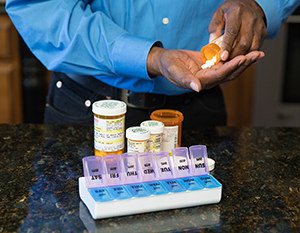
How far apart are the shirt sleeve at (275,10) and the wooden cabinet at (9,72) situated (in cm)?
152

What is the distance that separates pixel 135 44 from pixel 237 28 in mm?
263

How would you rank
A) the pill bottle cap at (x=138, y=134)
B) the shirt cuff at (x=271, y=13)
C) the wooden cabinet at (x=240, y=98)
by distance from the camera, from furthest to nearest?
1. the wooden cabinet at (x=240, y=98)
2. the shirt cuff at (x=271, y=13)
3. the pill bottle cap at (x=138, y=134)

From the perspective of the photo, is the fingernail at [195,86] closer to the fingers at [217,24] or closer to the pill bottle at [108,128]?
the pill bottle at [108,128]

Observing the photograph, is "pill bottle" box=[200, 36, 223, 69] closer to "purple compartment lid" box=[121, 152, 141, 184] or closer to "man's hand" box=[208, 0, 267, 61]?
"man's hand" box=[208, 0, 267, 61]

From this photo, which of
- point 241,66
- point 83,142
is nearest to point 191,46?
point 241,66

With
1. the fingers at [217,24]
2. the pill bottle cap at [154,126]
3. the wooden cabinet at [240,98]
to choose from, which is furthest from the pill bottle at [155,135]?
the wooden cabinet at [240,98]

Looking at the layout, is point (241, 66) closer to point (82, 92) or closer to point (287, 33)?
point (82, 92)

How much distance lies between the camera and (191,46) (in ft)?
3.80

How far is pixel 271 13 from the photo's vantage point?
44.7 inches

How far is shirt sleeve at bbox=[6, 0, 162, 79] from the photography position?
1010 mm

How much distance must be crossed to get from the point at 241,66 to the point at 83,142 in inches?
17.0

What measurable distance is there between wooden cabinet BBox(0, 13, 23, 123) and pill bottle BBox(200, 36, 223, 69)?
1.50 m

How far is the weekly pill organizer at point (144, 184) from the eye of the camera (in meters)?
0.65

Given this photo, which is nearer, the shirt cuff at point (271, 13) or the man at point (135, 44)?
the man at point (135, 44)
